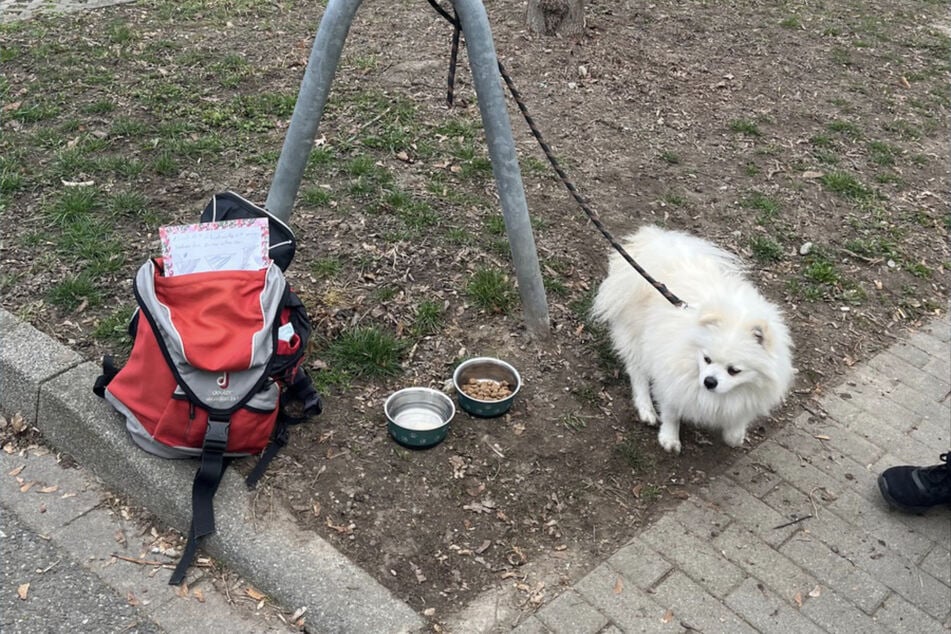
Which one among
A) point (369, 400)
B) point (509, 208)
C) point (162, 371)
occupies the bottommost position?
point (369, 400)

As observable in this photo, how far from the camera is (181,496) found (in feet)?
9.50

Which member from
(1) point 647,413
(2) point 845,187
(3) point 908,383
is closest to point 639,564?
(1) point 647,413

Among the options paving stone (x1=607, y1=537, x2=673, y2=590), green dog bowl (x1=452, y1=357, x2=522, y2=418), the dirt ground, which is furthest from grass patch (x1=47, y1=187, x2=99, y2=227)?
paving stone (x1=607, y1=537, x2=673, y2=590)

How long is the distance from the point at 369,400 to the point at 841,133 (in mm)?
4767

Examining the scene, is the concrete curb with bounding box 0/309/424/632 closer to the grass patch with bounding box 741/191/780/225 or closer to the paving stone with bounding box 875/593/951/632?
the paving stone with bounding box 875/593/951/632

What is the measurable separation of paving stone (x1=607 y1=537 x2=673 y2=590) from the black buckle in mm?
1480

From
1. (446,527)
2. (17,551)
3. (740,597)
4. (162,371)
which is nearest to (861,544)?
(740,597)

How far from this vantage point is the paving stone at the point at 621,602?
2709mm

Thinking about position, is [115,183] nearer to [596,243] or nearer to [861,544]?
[596,243]

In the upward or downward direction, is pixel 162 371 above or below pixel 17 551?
above

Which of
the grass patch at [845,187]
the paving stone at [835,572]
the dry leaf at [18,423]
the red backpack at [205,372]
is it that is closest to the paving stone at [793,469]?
the paving stone at [835,572]

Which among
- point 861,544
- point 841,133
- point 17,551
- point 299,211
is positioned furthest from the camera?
point 841,133

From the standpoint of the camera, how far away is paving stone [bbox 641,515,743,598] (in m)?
2.90

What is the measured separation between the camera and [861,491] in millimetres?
3414
